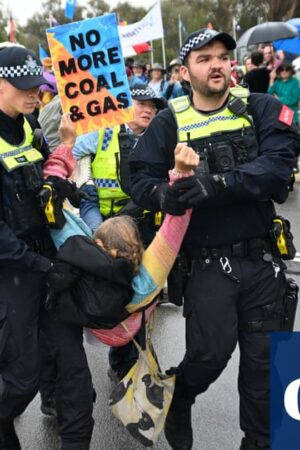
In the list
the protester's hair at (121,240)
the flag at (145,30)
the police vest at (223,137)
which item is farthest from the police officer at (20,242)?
the flag at (145,30)

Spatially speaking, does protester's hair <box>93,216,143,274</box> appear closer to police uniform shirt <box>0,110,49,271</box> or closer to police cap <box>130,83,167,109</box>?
police uniform shirt <box>0,110,49,271</box>

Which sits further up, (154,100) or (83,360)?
(154,100)

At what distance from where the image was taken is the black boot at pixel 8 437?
3.15 meters

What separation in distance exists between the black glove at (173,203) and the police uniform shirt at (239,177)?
146 mm

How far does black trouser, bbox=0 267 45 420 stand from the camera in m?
2.94

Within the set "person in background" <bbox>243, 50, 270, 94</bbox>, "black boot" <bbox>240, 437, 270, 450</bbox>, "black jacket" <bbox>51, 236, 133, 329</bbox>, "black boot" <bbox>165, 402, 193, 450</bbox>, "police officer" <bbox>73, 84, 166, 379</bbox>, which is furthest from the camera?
"person in background" <bbox>243, 50, 270, 94</bbox>

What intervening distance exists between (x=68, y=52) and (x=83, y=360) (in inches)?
64.9

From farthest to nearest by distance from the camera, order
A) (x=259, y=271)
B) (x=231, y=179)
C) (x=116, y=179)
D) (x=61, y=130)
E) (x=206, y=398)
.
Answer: (x=116, y=179) < (x=206, y=398) < (x=61, y=130) < (x=259, y=271) < (x=231, y=179)

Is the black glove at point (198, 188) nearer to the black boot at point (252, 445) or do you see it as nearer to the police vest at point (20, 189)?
the police vest at point (20, 189)

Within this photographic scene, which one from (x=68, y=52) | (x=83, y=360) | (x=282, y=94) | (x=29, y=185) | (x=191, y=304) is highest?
(x=68, y=52)

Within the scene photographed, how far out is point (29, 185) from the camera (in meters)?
2.91

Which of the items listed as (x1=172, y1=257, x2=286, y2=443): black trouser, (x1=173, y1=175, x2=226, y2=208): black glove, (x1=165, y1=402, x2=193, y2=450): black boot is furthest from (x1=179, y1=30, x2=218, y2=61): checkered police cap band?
(x1=165, y1=402, x2=193, y2=450): black boot

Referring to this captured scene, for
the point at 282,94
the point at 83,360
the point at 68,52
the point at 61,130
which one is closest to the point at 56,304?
the point at 83,360

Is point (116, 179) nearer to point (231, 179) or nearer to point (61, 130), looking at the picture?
point (61, 130)
